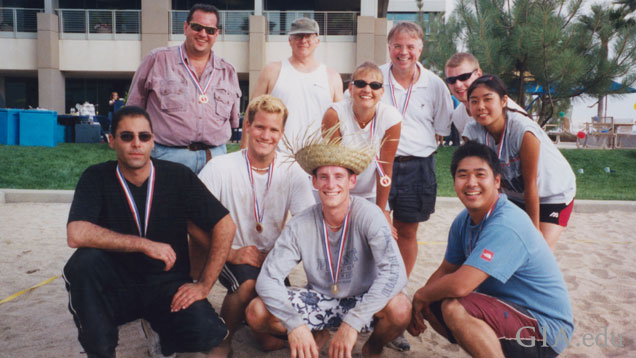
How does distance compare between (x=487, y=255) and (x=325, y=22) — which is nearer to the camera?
(x=487, y=255)

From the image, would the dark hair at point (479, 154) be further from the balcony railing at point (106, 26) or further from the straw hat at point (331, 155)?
the balcony railing at point (106, 26)

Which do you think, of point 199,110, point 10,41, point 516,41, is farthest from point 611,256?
point 10,41

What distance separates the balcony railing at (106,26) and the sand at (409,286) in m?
14.5

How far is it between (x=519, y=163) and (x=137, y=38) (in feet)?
65.7

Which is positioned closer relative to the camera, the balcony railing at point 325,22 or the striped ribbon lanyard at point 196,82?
the striped ribbon lanyard at point 196,82

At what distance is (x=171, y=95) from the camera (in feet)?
12.6

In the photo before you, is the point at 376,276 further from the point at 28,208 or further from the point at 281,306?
the point at 28,208

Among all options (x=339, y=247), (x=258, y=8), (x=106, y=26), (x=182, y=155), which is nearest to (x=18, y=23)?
(x=106, y=26)

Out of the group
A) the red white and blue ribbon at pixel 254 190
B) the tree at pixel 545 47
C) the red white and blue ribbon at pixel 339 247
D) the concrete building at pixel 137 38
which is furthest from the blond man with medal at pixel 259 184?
the concrete building at pixel 137 38

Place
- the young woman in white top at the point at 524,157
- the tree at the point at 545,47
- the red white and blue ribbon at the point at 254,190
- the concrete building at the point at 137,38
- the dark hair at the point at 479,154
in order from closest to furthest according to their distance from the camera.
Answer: the dark hair at the point at 479,154
the young woman in white top at the point at 524,157
the red white and blue ribbon at the point at 254,190
the tree at the point at 545,47
the concrete building at the point at 137,38

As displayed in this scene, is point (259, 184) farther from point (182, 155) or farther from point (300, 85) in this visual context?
point (300, 85)

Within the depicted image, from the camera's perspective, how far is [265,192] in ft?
10.6

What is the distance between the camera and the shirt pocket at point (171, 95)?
3.83 meters

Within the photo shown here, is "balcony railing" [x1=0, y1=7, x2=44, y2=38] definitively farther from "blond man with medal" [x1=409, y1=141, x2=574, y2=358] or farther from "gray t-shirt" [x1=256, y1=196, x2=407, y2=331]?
"blond man with medal" [x1=409, y1=141, x2=574, y2=358]
